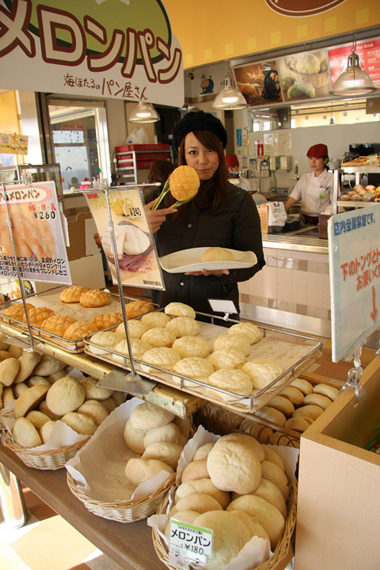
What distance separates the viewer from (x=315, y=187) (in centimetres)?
559

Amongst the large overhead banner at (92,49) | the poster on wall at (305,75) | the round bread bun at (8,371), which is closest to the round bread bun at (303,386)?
the round bread bun at (8,371)

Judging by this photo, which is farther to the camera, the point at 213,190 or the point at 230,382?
the point at 213,190

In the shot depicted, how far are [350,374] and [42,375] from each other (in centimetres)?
126

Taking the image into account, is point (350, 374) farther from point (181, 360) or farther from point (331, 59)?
point (331, 59)

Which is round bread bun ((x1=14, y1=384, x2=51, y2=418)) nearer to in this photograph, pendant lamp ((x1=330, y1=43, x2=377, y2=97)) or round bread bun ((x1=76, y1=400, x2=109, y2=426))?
round bread bun ((x1=76, y1=400, x2=109, y2=426))

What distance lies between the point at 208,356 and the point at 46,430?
0.62 metres

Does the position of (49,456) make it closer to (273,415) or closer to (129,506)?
(129,506)

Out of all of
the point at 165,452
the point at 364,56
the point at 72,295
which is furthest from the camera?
the point at 364,56

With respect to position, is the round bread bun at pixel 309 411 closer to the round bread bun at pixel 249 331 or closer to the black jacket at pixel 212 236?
the round bread bun at pixel 249 331

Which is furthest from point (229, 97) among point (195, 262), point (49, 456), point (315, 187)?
point (49, 456)

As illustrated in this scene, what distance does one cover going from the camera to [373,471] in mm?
865

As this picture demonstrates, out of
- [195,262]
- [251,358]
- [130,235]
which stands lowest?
[251,358]

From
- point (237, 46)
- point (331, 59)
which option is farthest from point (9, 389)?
point (331, 59)

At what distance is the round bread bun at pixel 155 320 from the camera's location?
161cm
